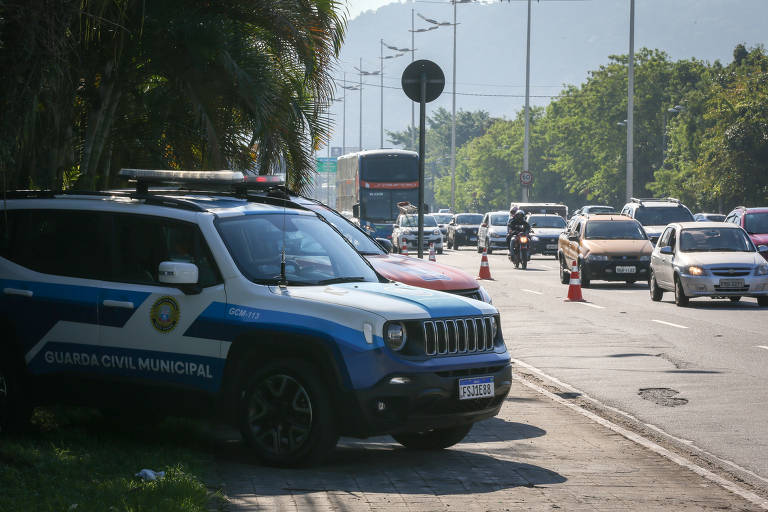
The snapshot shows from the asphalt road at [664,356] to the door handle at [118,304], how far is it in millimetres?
4344

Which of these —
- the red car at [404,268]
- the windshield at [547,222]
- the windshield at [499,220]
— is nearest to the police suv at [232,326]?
the red car at [404,268]

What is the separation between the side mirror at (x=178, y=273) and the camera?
817 cm

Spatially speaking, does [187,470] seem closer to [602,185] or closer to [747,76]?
[747,76]

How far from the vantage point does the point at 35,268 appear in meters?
9.16

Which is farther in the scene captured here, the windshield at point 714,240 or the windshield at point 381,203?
Result: the windshield at point 381,203

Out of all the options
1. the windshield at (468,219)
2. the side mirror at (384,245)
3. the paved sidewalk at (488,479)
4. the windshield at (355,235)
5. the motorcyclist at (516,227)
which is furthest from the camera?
the windshield at (468,219)

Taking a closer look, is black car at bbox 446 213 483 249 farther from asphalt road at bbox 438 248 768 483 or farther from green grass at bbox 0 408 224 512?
green grass at bbox 0 408 224 512

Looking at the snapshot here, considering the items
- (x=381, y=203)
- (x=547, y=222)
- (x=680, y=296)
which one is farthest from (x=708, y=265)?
(x=381, y=203)

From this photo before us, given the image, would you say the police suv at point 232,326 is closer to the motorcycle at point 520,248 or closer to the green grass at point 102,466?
the green grass at point 102,466

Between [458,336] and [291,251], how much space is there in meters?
1.36

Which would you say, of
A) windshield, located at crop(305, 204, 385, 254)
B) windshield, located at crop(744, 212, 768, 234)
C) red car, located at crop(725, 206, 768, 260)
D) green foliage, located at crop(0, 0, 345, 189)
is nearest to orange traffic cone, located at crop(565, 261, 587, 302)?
green foliage, located at crop(0, 0, 345, 189)

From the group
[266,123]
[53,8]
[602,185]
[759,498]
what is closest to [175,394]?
[53,8]

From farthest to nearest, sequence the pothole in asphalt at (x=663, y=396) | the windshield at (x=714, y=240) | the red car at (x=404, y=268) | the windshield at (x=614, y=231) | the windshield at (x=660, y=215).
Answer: the windshield at (x=660, y=215), the windshield at (x=614, y=231), the windshield at (x=714, y=240), the red car at (x=404, y=268), the pothole in asphalt at (x=663, y=396)

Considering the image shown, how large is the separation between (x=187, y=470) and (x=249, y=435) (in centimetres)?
65
